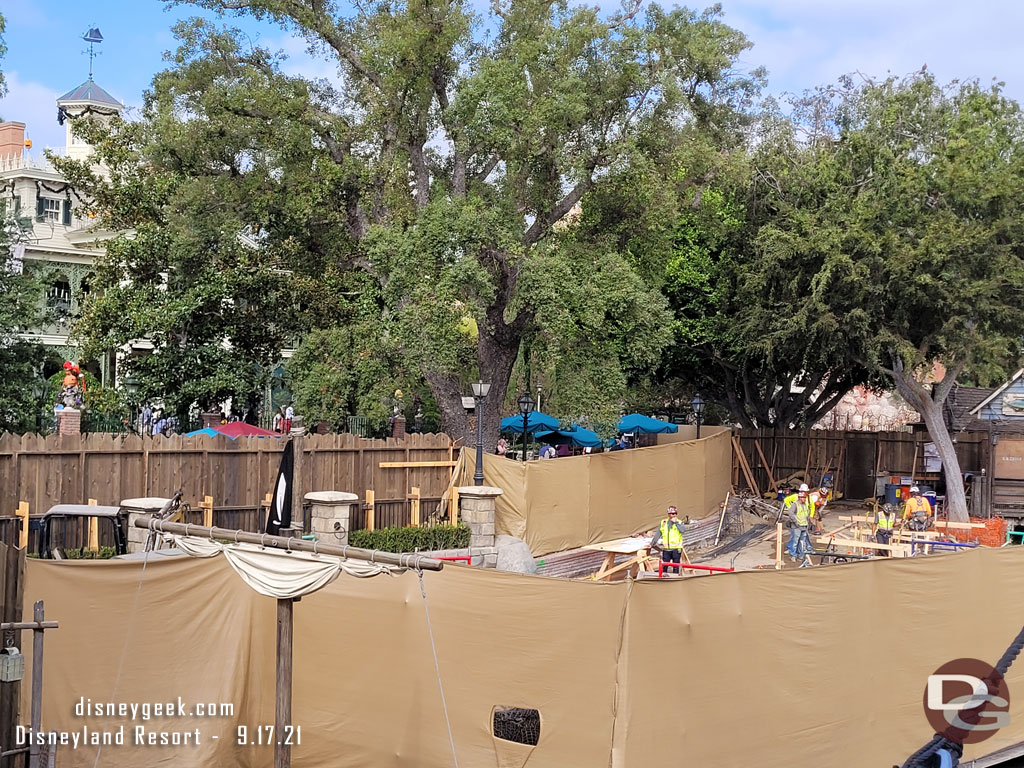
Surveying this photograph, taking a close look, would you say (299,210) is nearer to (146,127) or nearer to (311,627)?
(146,127)

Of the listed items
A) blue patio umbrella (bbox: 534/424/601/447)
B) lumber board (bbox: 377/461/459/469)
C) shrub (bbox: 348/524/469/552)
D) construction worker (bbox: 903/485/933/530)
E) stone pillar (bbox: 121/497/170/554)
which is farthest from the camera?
blue patio umbrella (bbox: 534/424/601/447)

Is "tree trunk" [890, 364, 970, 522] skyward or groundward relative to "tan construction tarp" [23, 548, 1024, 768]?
skyward

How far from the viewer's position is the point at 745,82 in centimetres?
3100

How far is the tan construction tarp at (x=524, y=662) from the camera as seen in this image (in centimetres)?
851

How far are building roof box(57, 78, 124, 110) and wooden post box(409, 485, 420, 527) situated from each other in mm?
41735

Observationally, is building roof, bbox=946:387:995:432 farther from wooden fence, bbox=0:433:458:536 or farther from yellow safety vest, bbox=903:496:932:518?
wooden fence, bbox=0:433:458:536

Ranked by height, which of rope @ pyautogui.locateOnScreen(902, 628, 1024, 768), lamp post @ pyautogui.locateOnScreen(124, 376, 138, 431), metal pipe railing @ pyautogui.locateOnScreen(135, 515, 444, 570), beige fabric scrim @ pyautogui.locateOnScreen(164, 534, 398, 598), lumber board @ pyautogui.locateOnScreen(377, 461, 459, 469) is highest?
lamp post @ pyautogui.locateOnScreen(124, 376, 138, 431)

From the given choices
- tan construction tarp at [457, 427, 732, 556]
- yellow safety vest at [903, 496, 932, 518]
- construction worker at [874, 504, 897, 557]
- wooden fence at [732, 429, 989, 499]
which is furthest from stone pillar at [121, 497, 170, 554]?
wooden fence at [732, 429, 989, 499]

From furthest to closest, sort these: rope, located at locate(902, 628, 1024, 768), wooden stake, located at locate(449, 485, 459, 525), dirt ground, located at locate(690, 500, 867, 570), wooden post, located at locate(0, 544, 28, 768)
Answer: dirt ground, located at locate(690, 500, 867, 570)
wooden stake, located at locate(449, 485, 459, 525)
wooden post, located at locate(0, 544, 28, 768)
rope, located at locate(902, 628, 1024, 768)

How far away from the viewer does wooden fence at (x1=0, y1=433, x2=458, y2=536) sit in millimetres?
16047

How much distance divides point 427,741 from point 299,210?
2060 centimetres

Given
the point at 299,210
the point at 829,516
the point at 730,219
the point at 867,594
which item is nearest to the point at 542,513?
the point at 299,210

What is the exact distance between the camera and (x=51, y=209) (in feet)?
148

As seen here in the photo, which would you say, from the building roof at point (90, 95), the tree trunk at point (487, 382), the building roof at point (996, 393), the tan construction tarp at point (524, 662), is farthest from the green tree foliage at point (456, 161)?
the building roof at point (90, 95)
